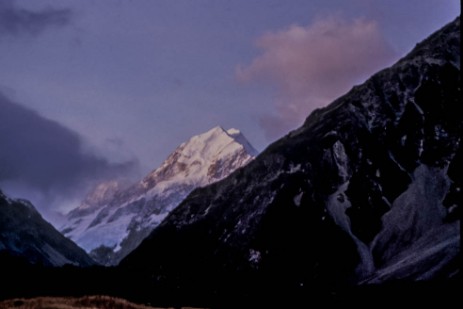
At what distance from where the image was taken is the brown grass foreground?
20891 mm

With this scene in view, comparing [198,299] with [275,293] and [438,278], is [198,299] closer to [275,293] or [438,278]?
[275,293]

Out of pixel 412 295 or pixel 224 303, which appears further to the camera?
pixel 224 303

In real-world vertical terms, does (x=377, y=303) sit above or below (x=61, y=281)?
below

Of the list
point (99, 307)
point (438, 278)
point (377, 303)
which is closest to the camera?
point (99, 307)

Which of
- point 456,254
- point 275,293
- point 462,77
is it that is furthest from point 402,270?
point 462,77

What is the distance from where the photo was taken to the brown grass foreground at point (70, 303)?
20891 mm

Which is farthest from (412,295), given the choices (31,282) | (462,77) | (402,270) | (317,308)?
(462,77)

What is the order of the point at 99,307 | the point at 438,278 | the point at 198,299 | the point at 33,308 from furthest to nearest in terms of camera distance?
1. the point at 438,278
2. the point at 198,299
3. the point at 99,307
4. the point at 33,308

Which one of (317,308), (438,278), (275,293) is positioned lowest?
(438,278)

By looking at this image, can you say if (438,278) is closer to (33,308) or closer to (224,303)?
(224,303)

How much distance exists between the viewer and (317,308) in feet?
490

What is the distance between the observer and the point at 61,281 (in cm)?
19512

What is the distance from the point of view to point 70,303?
71.3ft

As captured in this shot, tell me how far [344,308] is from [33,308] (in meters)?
A: 138
